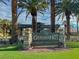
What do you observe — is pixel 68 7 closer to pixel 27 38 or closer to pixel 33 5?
pixel 33 5

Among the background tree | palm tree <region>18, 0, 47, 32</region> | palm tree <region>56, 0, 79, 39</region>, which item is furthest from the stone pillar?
palm tree <region>56, 0, 79, 39</region>

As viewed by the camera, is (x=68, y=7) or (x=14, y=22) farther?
(x=68, y=7)

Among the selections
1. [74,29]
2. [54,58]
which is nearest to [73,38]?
[54,58]

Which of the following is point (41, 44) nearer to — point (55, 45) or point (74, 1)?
point (55, 45)

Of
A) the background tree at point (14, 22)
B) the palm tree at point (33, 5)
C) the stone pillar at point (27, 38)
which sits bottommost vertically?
the stone pillar at point (27, 38)

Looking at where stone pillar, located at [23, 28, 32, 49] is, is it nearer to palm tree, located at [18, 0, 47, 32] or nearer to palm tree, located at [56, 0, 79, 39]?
palm tree, located at [18, 0, 47, 32]

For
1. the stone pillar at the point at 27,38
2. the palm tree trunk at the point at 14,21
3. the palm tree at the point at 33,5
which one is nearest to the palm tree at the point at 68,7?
the palm tree at the point at 33,5

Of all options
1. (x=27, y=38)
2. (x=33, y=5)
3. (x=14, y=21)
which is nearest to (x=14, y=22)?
(x=14, y=21)

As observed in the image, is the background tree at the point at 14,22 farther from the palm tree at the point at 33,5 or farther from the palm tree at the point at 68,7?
the palm tree at the point at 68,7

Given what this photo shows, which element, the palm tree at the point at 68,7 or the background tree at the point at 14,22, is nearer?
the background tree at the point at 14,22

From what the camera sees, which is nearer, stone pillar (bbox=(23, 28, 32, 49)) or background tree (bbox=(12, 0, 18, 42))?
stone pillar (bbox=(23, 28, 32, 49))

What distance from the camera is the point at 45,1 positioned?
50812 mm

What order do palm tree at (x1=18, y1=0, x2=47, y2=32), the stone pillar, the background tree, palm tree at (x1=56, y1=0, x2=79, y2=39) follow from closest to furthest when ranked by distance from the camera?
the stone pillar < the background tree < palm tree at (x1=18, y1=0, x2=47, y2=32) < palm tree at (x1=56, y1=0, x2=79, y2=39)

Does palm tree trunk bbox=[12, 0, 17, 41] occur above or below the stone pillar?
above
